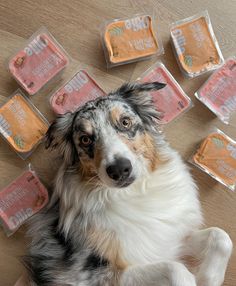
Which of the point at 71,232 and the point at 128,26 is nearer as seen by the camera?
the point at 71,232

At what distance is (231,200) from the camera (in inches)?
100

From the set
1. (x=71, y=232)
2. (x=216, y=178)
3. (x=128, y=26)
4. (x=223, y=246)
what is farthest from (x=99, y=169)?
(x=128, y=26)

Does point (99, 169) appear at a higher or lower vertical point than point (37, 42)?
lower

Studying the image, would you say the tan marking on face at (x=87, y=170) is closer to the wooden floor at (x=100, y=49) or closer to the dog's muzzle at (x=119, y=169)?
the dog's muzzle at (x=119, y=169)

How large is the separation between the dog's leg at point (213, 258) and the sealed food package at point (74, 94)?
1168 mm

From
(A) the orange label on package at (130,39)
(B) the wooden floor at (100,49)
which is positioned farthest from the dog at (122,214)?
(A) the orange label on package at (130,39)

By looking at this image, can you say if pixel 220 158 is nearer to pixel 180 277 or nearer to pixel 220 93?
pixel 220 93

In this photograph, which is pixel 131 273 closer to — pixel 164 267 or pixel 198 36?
pixel 164 267

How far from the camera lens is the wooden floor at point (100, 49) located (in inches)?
99.6

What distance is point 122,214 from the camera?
2.05m

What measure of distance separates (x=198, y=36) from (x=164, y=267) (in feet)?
5.06

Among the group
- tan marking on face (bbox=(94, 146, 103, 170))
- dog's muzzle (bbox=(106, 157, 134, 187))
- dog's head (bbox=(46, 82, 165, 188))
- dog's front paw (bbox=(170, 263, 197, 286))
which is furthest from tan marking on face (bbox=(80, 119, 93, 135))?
dog's front paw (bbox=(170, 263, 197, 286))

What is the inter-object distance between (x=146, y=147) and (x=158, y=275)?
65 cm

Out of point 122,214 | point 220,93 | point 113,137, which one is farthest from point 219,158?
point 113,137
